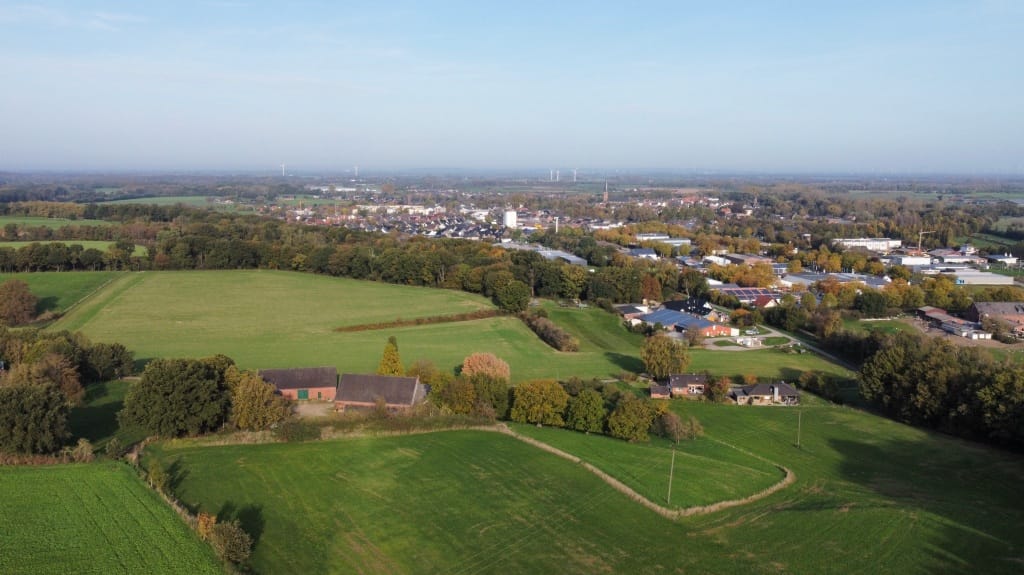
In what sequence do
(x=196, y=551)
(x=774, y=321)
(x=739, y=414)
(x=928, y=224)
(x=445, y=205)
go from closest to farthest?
(x=196, y=551) → (x=739, y=414) → (x=774, y=321) → (x=928, y=224) → (x=445, y=205)

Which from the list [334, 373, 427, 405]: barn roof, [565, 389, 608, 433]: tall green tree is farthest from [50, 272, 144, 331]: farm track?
[565, 389, 608, 433]: tall green tree

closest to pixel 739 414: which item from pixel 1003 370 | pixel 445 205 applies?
pixel 1003 370

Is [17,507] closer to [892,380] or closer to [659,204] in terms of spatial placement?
[892,380]

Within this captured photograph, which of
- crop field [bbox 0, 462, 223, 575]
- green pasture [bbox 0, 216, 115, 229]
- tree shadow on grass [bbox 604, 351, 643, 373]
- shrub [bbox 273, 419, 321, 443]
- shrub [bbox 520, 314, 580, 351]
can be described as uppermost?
green pasture [bbox 0, 216, 115, 229]

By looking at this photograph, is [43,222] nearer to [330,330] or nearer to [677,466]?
[330,330]

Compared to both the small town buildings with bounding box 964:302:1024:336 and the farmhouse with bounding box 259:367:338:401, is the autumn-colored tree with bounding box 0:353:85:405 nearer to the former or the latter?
the farmhouse with bounding box 259:367:338:401

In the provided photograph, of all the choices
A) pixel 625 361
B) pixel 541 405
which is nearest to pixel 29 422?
pixel 541 405

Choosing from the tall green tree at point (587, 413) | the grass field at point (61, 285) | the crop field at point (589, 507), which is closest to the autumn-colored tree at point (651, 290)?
the crop field at point (589, 507)

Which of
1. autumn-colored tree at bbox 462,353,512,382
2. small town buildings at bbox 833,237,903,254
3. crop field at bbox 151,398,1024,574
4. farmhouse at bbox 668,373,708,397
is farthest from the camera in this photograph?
small town buildings at bbox 833,237,903,254
